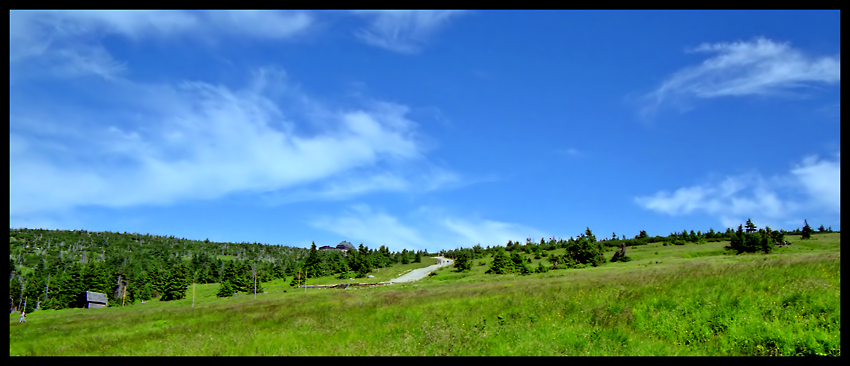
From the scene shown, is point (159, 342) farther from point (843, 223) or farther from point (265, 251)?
point (265, 251)

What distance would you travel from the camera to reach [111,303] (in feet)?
182

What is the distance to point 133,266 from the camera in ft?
321

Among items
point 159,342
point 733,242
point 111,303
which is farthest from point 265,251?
point 159,342

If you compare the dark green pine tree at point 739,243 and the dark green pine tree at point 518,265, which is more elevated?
the dark green pine tree at point 739,243

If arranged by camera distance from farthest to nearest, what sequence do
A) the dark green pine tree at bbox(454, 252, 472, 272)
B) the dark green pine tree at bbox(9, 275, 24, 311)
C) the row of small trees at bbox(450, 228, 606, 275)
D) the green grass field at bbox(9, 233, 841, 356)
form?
the dark green pine tree at bbox(454, 252, 472, 272) < the row of small trees at bbox(450, 228, 606, 275) < the dark green pine tree at bbox(9, 275, 24, 311) < the green grass field at bbox(9, 233, 841, 356)

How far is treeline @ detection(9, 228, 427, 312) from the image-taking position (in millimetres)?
62094

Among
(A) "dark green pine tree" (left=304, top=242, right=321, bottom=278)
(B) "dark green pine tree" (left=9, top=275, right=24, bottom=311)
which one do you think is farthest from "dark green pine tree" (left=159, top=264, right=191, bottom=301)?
(A) "dark green pine tree" (left=304, top=242, right=321, bottom=278)

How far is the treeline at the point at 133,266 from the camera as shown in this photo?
62.1 m

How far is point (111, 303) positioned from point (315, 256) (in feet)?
157

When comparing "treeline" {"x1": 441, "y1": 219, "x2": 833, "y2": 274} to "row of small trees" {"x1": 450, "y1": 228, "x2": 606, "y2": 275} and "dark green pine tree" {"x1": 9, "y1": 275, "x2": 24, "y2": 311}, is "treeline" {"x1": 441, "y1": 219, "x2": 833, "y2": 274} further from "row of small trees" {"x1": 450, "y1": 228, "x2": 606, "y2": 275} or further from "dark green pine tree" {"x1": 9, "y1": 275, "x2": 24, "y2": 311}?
"dark green pine tree" {"x1": 9, "y1": 275, "x2": 24, "y2": 311}

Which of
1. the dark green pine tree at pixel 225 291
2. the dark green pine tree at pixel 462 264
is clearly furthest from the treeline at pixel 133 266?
the dark green pine tree at pixel 462 264

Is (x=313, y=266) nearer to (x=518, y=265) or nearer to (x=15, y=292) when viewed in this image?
(x=518, y=265)

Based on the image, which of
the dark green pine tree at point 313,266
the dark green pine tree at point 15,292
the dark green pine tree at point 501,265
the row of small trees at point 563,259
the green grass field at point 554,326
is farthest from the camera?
the dark green pine tree at point 313,266

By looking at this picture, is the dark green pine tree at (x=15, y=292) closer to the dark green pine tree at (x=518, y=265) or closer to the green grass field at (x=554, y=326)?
the green grass field at (x=554, y=326)
